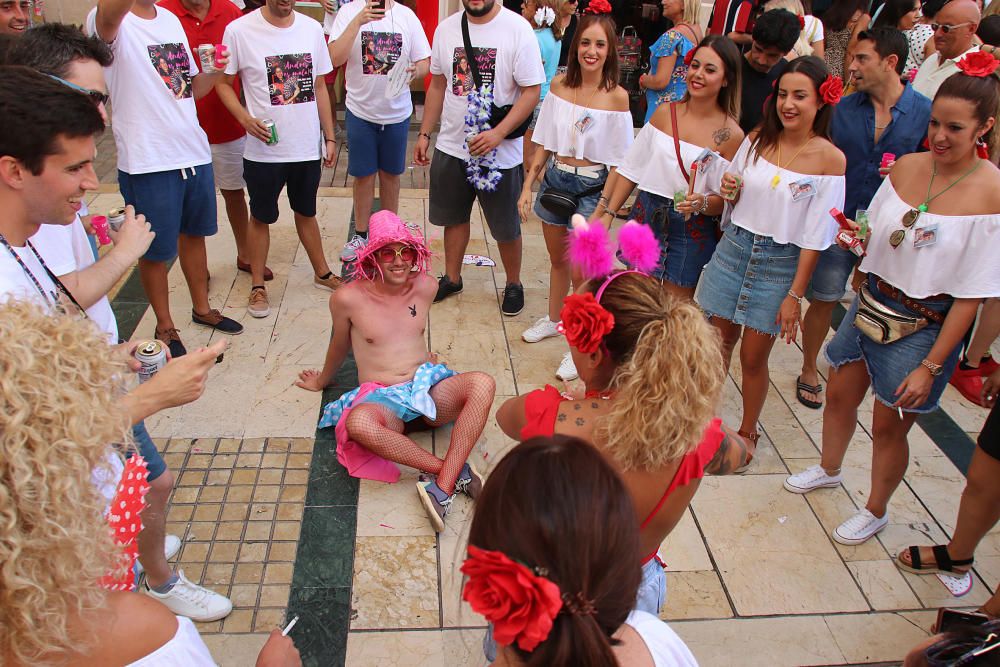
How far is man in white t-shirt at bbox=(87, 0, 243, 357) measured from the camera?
3.68 meters

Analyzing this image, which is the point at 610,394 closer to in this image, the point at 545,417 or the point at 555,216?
the point at 545,417

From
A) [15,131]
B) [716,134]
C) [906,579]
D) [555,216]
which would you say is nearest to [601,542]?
[15,131]

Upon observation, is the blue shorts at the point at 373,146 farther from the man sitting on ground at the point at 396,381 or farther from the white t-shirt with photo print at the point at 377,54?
the man sitting on ground at the point at 396,381

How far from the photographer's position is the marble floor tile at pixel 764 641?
2754mm

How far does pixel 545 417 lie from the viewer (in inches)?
79.7

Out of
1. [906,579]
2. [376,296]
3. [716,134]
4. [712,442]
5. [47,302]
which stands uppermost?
[716,134]

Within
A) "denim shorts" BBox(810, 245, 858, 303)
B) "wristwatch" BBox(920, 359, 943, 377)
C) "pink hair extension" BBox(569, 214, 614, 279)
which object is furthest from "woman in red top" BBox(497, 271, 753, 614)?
"denim shorts" BBox(810, 245, 858, 303)

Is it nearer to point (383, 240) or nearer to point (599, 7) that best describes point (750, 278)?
point (383, 240)

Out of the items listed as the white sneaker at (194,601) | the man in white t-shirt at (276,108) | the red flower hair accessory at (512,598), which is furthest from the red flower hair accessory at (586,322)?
the man in white t-shirt at (276,108)

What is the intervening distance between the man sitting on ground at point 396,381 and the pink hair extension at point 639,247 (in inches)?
47.7

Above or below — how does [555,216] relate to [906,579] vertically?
above

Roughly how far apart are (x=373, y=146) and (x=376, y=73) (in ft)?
1.61

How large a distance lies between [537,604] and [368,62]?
4499 mm

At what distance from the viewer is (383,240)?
136 inches
